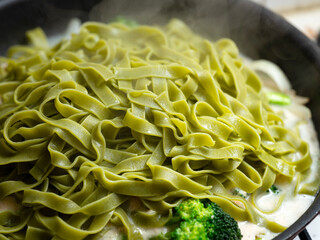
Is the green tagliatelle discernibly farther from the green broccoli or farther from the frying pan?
the frying pan

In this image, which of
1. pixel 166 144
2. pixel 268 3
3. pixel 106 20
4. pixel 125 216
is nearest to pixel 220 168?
pixel 166 144

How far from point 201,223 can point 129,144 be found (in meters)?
0.88

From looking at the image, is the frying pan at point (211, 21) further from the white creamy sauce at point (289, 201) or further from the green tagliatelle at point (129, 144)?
the green tagliatelle at point (129, 144)

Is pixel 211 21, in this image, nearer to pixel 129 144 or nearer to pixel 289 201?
pixel 129 144

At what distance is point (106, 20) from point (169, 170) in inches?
113

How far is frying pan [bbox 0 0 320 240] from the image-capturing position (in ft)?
13.6

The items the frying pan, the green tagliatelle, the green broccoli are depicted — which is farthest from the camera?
the frying pan

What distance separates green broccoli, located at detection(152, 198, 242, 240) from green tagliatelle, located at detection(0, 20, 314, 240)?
3.7 inches

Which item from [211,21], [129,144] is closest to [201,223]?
[129,144]

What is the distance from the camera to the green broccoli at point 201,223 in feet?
8.67

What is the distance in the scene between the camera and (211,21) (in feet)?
15.7

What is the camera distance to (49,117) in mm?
3162

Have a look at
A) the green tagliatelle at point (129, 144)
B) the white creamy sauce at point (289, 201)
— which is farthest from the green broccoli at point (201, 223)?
the white creamy sauce at point (289, 201)

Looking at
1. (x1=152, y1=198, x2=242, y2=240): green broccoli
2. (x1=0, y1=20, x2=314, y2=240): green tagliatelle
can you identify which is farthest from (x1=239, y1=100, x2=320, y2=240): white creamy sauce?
(x1=152, y1=198, x2=242, y2=240): green broccoli
